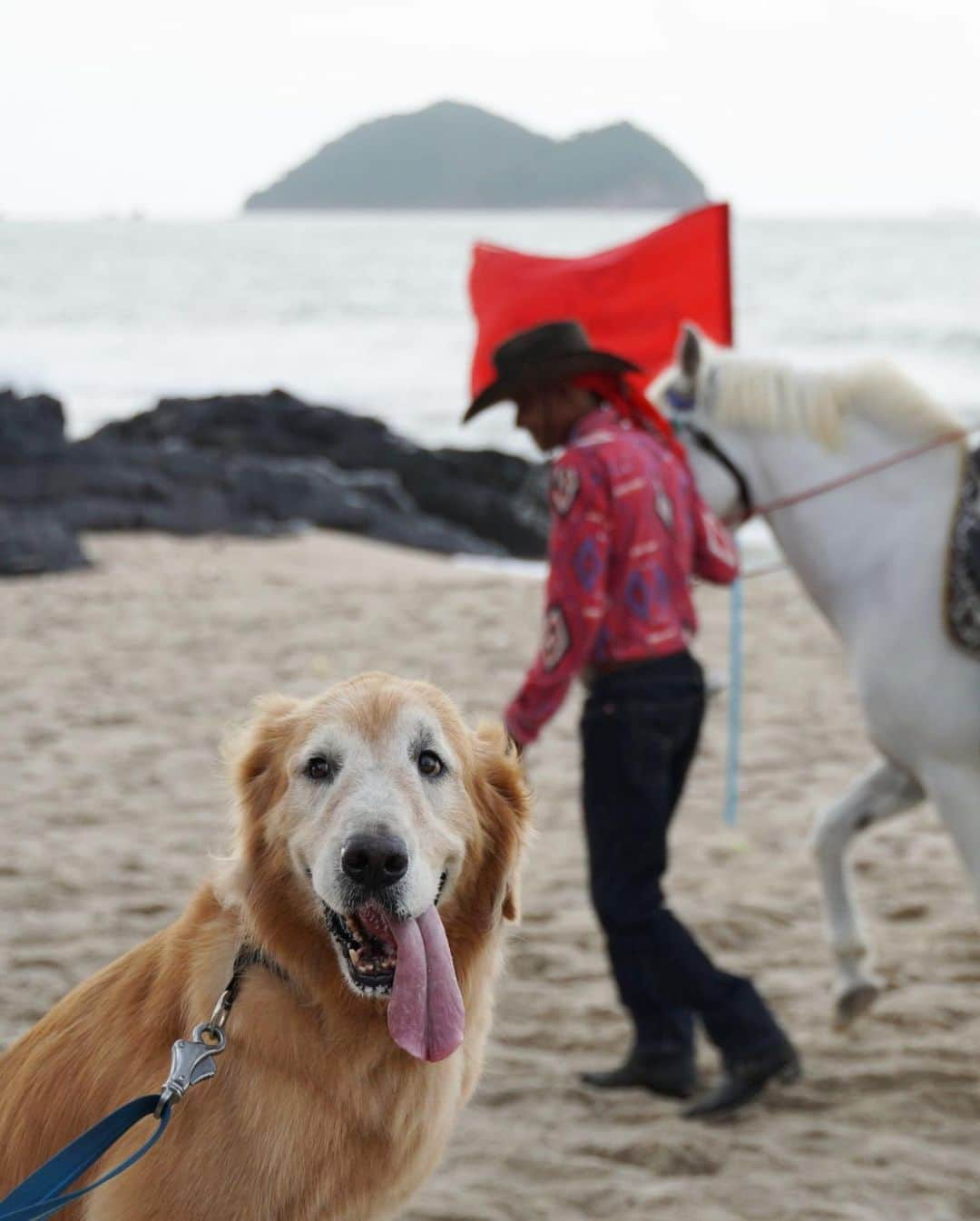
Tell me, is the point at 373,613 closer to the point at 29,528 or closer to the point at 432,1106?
the point at 29,528

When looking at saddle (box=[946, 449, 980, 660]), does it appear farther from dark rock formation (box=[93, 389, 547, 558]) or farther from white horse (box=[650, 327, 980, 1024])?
dark rock formation (box=[93, 389, 547, 558])

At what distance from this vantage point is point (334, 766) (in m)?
2.27

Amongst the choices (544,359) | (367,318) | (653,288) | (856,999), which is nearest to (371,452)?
(653,288)

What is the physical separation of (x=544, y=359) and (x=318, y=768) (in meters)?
1.87

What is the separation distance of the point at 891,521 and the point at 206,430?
56.6ft

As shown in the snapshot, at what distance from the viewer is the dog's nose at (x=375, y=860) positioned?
2.11 meters

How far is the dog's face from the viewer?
2.15 meters

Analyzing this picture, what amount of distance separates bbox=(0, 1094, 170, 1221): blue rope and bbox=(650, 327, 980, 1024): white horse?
2658mm

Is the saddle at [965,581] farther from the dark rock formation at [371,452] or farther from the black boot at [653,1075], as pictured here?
the dark rock formation at [371,452]

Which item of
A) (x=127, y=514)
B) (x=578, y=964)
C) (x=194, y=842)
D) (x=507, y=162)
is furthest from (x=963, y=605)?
(x=507, y=162)

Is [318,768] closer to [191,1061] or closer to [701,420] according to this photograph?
[191,1061]

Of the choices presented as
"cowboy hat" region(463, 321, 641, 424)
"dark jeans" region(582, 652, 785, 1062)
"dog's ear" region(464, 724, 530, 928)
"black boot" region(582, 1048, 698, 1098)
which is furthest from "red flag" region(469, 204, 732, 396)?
"dog's ear" region(464, 724, 530, 928)

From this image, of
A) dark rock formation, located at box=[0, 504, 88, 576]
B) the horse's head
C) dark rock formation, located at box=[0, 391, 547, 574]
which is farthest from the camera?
dark rock formation, located at box=[0, 391, 547, 574]

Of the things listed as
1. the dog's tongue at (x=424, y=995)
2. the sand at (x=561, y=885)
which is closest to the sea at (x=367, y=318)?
the sand at (x=561, y=885)
